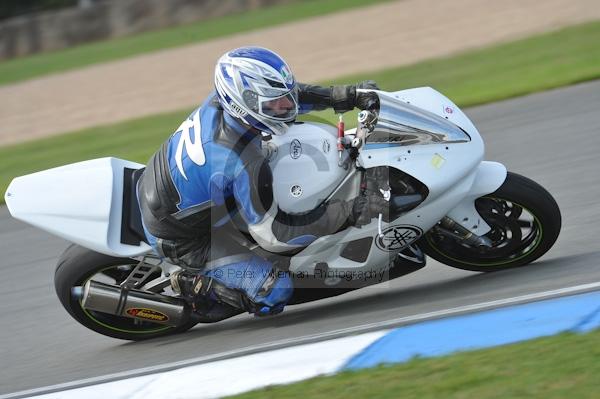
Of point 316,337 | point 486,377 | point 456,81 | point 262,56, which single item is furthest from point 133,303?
point 456,81

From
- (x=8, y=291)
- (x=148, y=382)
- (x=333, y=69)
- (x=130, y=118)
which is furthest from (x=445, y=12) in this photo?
(x=148, y=382)

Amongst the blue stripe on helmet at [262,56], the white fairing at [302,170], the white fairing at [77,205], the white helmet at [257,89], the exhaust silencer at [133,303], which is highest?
the blue stripe on helmet at [262,56]

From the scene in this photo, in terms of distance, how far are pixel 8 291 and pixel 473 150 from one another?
141 inches

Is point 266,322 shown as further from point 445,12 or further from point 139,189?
point 445,12

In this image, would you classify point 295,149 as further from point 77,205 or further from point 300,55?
point 300,55

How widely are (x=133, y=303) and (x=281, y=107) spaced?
149 cm

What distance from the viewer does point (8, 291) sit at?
6.70 m

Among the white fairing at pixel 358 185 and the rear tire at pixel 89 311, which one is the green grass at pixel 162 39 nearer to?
the rear tire at pixel 89 311

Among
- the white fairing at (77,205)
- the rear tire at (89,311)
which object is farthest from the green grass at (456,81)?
the white fairing at (77,205)

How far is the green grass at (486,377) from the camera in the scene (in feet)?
12.1

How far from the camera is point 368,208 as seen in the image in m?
4.89

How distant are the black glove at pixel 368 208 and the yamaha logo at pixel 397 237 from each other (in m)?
0.12

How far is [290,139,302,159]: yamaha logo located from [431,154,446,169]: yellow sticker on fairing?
27.7 inches

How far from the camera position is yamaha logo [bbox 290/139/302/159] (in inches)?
196
